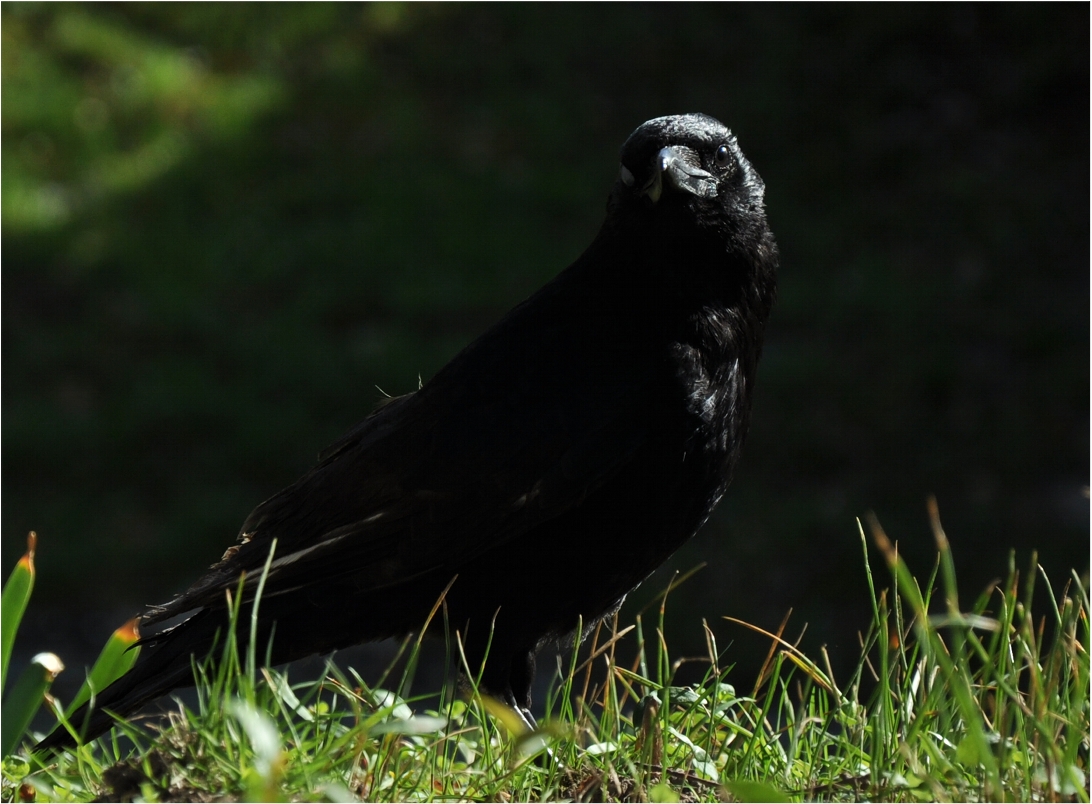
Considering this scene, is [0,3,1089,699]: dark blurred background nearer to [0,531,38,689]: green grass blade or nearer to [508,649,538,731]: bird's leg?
[508,649,538,731]: bird's leg

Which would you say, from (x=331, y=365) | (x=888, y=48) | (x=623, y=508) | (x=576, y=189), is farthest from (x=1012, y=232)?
(x=623, y=508)

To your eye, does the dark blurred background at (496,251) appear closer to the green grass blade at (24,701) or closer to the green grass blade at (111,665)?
the green grass blade at (111,665)

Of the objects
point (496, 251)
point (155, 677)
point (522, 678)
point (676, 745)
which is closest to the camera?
point (676, 745)

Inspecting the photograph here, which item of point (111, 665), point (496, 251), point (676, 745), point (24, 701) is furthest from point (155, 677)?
point (496, 251)

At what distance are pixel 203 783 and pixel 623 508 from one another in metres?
1.09

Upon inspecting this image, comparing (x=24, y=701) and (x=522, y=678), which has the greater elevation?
(x=24, y=701)

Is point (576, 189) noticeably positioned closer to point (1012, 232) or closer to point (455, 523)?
point (1012, 232)

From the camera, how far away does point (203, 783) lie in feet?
6.98

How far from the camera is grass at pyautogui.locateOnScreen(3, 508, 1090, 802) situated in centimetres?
208

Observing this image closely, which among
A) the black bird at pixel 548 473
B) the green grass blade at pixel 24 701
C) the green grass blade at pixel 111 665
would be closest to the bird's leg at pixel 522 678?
the black bird at pixel 548 473

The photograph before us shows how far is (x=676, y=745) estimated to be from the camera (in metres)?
2.56

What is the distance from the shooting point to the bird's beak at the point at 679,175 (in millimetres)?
2864

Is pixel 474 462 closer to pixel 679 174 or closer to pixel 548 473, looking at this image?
pixel 548 473

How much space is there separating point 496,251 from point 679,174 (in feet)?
15.6
